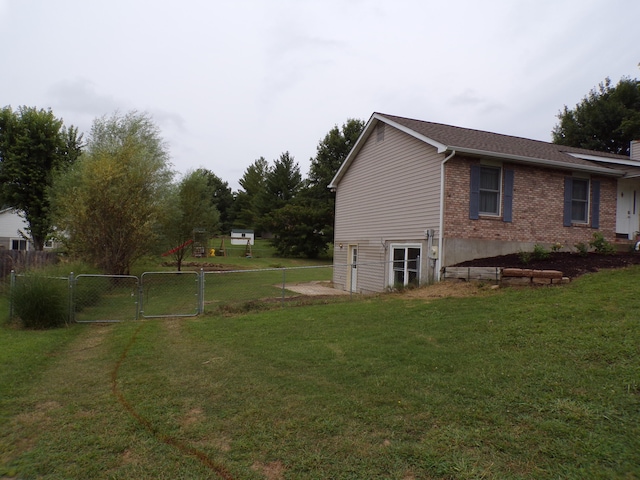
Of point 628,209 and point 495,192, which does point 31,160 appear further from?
point 628,209

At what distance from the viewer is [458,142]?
11.6 m

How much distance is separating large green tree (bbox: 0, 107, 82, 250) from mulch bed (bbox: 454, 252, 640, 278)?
59.8 ft

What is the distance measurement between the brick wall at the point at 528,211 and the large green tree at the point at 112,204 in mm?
11009

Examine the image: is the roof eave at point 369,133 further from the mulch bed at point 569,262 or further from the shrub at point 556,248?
the shrub at point 556,248

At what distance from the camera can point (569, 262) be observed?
404 inches

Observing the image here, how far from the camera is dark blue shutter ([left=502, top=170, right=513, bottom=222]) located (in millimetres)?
11758

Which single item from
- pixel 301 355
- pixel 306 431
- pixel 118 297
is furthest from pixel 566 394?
pixel 118 297

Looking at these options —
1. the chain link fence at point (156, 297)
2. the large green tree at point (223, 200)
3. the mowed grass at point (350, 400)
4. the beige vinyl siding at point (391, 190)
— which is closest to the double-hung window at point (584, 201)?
the beige vinyl siding at point (391, 190)

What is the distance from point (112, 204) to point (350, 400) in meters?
13.8

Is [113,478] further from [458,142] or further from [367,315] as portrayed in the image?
[458,142]

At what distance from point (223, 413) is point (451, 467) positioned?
2.08 meters

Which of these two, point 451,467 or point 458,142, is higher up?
point 458,142

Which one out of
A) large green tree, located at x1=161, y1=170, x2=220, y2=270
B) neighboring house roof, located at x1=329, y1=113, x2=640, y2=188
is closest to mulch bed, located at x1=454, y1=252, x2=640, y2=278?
neighboring house roof, located at x1=329, y1=113, x2=640, y2=188

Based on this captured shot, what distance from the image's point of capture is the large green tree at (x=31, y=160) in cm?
1886
